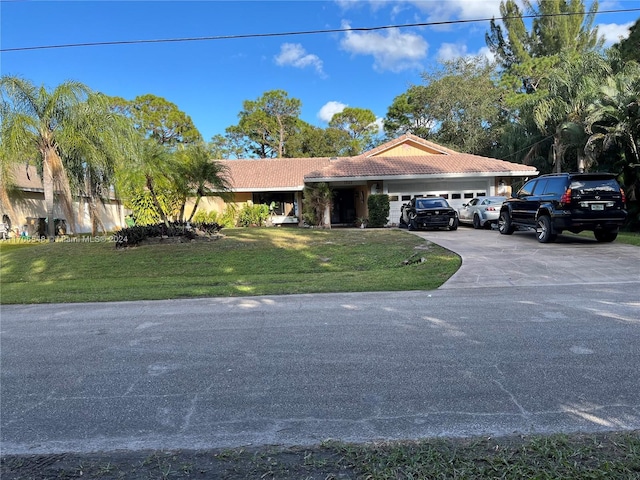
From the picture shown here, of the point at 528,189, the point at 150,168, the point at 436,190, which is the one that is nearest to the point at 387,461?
the point at 528,189

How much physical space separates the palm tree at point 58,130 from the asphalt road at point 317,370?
41.1 feet

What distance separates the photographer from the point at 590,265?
1045cm

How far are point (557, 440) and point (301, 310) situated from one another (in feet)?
15.1

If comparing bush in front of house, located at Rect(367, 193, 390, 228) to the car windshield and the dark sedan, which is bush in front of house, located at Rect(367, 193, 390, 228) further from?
the dark sedan

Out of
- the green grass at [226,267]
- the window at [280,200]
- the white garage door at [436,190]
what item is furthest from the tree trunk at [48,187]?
the white garage door at [436,190]

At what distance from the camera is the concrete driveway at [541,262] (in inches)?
365

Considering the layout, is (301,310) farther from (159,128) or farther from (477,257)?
(159,128)

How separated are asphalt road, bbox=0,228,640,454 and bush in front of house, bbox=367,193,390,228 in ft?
52.3

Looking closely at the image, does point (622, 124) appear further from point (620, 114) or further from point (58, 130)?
point (58, 130)

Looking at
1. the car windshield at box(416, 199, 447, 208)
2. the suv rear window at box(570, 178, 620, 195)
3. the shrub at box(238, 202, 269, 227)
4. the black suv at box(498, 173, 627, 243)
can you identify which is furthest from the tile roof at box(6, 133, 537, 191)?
the suv rear window at box(570, 178, 620, 195)

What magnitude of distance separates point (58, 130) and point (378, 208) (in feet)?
50.1

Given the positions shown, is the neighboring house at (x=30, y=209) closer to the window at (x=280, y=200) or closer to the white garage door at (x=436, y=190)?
the window at (x=280, y=200)

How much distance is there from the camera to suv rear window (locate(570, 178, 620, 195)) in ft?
40.9

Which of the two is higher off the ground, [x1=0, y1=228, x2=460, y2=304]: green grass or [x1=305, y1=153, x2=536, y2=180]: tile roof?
[x1=305, y1=153, x2=536, y2=180]: tile roof
